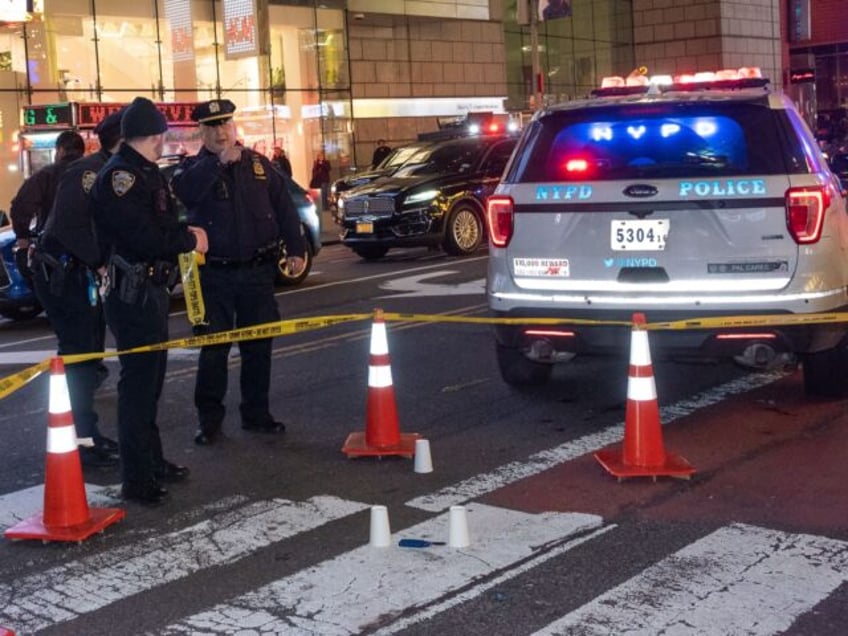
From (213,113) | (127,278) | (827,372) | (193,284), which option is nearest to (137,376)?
(127,278)

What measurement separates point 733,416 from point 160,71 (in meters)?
Answer: 22.2

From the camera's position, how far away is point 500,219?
734 centimetres

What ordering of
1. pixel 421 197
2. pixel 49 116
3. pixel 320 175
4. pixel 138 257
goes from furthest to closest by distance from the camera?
1. pixel 320 175
2. pixel 49 116
3. pixel 421 197
4. pixel 138 257

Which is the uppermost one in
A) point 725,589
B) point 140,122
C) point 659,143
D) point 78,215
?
point 140,122

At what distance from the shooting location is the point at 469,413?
25.8ft

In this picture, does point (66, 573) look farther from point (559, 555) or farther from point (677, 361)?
point (677, 361)

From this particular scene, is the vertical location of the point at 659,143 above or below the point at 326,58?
below

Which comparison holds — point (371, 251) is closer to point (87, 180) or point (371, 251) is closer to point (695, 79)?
point (695, 79)

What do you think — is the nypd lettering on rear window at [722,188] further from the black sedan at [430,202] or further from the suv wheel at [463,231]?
the suv wheel at [463,231]

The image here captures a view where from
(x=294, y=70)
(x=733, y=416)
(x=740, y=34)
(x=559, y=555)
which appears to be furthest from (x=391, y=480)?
(x=740, y=34)

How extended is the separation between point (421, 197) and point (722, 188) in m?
11.5

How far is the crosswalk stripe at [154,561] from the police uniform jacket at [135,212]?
51.7 inches

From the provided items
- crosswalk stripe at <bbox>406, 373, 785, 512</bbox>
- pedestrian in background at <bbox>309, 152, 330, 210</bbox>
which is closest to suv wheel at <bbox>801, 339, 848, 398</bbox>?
crosswalk stripe at <bbox>406, 373, 785, 512</bbox>

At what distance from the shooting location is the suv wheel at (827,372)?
286 inches
